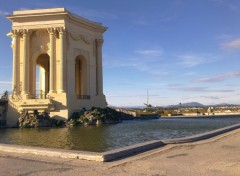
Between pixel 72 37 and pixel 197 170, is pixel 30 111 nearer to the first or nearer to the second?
pixel 72 37

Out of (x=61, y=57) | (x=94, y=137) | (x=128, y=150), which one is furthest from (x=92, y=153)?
(x=61, y=57)

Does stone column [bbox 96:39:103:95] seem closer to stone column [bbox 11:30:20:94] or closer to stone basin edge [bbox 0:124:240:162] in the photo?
stone column [bbox 11:30:20:94]

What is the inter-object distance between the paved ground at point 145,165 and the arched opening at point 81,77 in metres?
34.3

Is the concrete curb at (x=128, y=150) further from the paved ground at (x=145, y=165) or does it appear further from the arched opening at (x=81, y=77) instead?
the arched opening at (x=81, y=77)

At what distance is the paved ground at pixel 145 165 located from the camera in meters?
8.35

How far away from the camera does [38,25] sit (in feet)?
135

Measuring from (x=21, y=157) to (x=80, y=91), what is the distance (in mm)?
39032

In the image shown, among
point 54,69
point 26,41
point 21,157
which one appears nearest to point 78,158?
point 21,157

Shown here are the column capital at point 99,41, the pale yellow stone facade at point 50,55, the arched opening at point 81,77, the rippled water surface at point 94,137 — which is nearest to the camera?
the rippled water surface at point 94,137

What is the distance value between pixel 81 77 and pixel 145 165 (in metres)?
40.3

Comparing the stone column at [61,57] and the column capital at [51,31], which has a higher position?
the column capital at [51,31]

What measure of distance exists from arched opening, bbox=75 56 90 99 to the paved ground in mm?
34281

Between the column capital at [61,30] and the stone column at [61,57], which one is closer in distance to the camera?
the stone column at [61,57]

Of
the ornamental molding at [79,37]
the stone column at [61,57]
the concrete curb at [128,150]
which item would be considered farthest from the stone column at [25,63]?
the concrete curb at [128,150]
